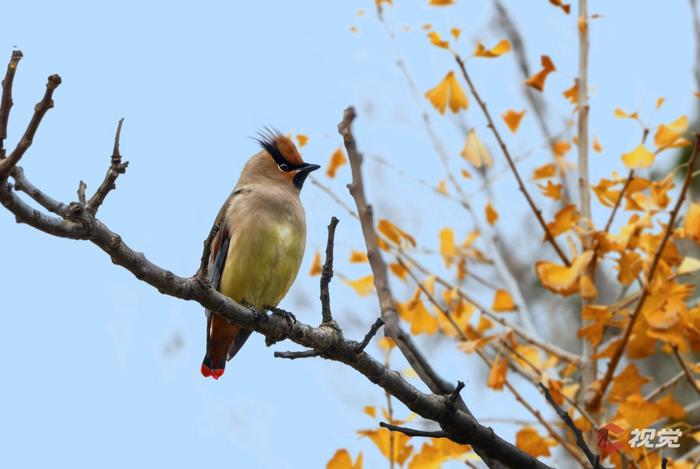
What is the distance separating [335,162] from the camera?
472 cm

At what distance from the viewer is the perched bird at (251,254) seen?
420cm

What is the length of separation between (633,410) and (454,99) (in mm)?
1645

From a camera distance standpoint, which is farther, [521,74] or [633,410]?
[521,74]

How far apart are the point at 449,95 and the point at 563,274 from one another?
1019mm

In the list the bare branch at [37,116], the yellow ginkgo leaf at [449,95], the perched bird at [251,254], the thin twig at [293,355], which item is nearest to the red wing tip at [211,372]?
the perched bird at [251,254]

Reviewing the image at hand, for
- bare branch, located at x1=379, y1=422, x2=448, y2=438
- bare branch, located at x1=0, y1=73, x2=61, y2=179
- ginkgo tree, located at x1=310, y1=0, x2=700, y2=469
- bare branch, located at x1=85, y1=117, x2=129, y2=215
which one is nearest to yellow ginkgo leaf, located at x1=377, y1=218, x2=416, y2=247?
ginkgo tree, located at x1=310, y1=0, x2=700, y2=469

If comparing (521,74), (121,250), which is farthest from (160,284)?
(521,74)

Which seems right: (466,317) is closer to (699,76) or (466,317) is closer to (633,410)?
(633,410)

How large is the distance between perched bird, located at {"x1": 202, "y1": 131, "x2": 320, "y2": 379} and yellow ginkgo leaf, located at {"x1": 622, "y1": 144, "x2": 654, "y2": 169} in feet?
4.72

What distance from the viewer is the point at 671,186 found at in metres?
3.67

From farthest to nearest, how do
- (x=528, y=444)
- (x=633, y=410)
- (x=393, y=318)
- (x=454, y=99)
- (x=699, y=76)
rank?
(x=699, y=76), (x=454, y=99), (x=528, y=444), (x=633, y=410), (x=393, y=318)

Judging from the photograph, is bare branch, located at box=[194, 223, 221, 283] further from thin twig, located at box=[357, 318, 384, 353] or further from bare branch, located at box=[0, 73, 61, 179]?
bare branch, located at box=[0, 73, 61, 179]

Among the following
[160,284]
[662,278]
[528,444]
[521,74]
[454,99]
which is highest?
[521,74]

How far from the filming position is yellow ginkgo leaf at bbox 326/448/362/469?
3229mm
